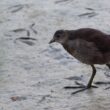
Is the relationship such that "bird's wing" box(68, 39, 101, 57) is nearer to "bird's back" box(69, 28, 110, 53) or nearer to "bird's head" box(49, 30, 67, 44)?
"bird's back" box(69, 28, 110, 53)

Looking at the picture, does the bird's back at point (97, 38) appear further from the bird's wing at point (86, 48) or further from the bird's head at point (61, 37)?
the bird's head at point (61, 37)

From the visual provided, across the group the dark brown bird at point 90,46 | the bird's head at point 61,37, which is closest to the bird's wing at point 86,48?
the dark brown bird at point 90,46

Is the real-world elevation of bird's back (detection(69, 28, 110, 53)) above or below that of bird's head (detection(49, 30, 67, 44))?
above

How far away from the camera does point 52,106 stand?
13.9ft

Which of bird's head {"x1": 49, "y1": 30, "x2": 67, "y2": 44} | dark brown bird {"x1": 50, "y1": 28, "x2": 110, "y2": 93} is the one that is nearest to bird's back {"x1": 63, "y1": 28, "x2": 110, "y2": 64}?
dark brown bird {"x1": 50, "y1": 28, "x2": 110, "y2": 93}

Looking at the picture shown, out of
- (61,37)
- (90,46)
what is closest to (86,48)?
(90,46)

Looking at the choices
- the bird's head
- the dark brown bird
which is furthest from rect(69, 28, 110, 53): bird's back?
the bird's head

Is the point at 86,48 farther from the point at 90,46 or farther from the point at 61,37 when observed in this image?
the point at 61,37

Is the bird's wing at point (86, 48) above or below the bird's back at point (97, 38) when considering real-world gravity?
below

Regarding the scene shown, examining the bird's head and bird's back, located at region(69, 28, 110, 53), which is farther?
the bird's head

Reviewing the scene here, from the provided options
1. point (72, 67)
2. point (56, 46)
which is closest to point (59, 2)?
point (56, 46)

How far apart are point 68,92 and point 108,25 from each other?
63.7 inches

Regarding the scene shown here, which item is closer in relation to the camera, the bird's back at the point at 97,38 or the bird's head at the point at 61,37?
the bird's back at the point at 97,38

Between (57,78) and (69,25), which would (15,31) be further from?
(57,78)
